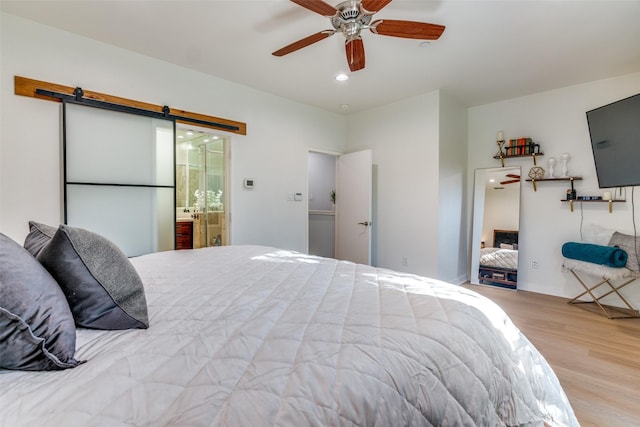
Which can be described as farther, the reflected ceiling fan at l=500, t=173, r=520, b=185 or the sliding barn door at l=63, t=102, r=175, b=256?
the reflected ceiling fan at l=500, t=173, r=520, b=185

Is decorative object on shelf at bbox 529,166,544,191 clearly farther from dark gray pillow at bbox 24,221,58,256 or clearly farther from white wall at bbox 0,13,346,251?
dark gray pillow at bbox 24,221,58,256

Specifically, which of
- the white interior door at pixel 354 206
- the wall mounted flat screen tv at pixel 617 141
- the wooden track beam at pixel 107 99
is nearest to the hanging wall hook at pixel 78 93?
the wooden track beam at pixel 107 99

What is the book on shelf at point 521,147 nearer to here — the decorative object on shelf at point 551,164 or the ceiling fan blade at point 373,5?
the decorative object on shelf at point 551,164

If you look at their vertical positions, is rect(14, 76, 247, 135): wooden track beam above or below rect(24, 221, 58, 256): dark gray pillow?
above

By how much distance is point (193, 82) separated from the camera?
3.12 m

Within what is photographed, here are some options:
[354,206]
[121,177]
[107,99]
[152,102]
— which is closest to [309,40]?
[152,102]

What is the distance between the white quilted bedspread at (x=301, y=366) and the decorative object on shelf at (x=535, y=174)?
10.8 feet

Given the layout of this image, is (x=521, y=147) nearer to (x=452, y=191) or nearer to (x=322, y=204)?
(x=452, y=191)

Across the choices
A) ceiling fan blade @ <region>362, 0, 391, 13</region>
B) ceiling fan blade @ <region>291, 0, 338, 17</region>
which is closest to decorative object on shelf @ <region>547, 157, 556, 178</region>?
ceiling fan blade @ <region>362, 0, 391, 13</region>

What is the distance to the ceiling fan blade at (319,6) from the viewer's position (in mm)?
1691

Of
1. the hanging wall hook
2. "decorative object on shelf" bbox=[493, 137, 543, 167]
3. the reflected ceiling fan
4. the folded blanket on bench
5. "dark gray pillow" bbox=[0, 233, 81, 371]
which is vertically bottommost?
the folded blanket on bench

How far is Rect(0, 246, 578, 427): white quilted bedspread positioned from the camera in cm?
61

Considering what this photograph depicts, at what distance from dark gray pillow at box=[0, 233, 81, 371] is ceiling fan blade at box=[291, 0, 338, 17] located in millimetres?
1781

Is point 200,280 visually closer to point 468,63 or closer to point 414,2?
point 414,2
